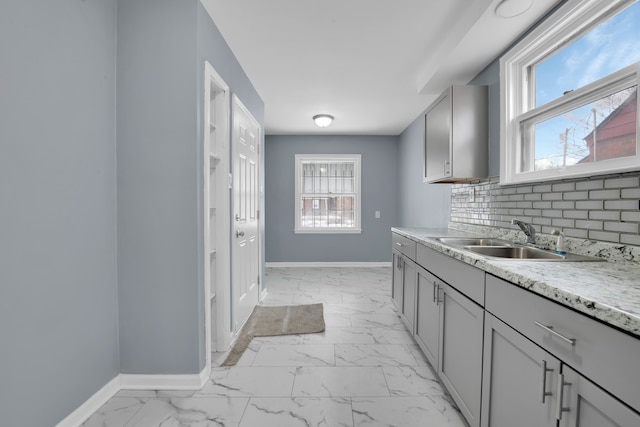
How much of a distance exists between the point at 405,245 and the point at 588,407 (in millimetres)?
1857

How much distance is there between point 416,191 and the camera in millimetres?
4652

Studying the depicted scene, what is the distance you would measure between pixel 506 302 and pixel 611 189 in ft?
2.96

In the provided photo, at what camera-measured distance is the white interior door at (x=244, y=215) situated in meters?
2.61

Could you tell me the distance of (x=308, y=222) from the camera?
5.78m

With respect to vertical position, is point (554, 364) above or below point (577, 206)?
below

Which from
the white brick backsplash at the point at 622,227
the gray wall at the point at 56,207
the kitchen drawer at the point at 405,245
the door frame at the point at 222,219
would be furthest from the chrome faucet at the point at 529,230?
the gray wall at the point at 56,207

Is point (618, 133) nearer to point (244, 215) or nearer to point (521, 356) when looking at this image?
point (521, 356)

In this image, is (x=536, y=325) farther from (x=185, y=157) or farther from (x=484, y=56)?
(x=484, y=56)

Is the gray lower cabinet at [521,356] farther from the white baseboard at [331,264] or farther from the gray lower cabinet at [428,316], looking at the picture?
the white baseboard at [331,264]

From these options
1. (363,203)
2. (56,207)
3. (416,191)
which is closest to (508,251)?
(56,207)

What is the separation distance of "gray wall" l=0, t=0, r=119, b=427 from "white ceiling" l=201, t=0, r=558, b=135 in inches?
35.9

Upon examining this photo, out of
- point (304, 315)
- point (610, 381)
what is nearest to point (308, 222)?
point (304, 315)

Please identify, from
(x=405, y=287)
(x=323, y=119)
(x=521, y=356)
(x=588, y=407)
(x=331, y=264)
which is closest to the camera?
(x=588, y=407)

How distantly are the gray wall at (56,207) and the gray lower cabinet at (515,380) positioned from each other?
2025 mm
